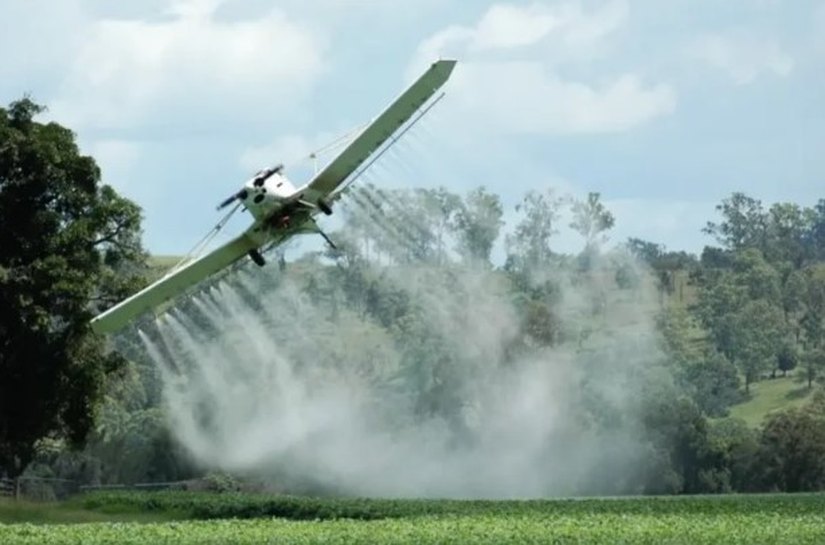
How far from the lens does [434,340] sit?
3565 inches

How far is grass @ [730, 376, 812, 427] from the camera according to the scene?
140 meters

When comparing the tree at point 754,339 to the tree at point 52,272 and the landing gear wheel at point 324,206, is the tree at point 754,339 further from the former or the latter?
the landing gear wheel at point 324,206

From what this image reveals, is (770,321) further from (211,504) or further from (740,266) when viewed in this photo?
(211,504)

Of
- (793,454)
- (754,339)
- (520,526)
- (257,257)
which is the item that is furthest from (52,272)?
(754,339)

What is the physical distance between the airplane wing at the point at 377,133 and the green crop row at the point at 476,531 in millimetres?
10672

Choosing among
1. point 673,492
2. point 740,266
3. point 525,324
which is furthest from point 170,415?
point 740,266

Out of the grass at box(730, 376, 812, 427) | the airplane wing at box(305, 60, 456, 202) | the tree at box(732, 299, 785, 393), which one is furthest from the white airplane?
the tree at box(732, 299, 785, 393)

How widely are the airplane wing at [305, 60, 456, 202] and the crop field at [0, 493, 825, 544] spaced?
990 centimetres

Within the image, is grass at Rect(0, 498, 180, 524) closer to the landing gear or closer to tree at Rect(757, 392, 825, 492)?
the landing gear

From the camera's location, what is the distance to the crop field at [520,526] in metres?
42.5

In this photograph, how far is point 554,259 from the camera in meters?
109

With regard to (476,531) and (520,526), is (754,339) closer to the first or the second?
(520,526)

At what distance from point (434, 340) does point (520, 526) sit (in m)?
44.3

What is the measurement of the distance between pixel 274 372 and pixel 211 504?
1044 centimetres
